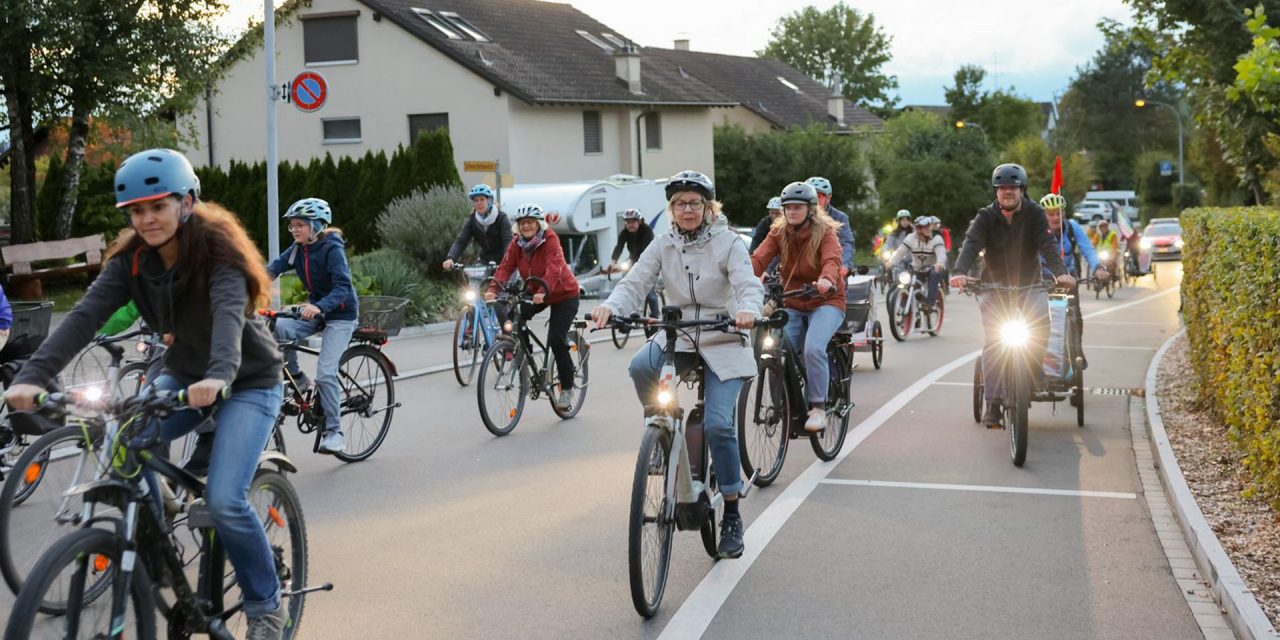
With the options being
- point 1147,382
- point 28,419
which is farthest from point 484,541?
point 1147,382

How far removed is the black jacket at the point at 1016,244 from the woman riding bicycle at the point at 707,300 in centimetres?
394

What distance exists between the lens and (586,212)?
30.8m

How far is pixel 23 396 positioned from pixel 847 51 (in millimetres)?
97523

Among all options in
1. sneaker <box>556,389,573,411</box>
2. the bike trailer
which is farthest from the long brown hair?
the bike trailer

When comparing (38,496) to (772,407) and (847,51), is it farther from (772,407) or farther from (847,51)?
(847,51)

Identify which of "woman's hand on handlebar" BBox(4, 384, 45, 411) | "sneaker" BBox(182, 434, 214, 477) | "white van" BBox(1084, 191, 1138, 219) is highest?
"white van" BBox(1084, 191, 1138, 219)

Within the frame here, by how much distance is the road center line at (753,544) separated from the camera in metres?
5.82

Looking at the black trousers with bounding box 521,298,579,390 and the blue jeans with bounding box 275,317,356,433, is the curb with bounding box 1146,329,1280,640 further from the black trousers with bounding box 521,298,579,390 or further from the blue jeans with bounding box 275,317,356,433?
the blue jeans with bounding box 275,317,356,433

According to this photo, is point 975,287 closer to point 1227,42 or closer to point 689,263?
point 689,263

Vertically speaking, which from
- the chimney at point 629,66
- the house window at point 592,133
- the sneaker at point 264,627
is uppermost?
the chimney at point 629,66

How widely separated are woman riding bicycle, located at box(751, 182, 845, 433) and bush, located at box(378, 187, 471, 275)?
15.6 meters

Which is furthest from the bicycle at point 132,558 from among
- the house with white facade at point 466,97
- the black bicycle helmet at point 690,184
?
the house with white facade at point 466,97

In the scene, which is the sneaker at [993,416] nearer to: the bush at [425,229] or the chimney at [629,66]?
the bush at [425,229]

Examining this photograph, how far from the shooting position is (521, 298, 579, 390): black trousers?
11.5 meters
